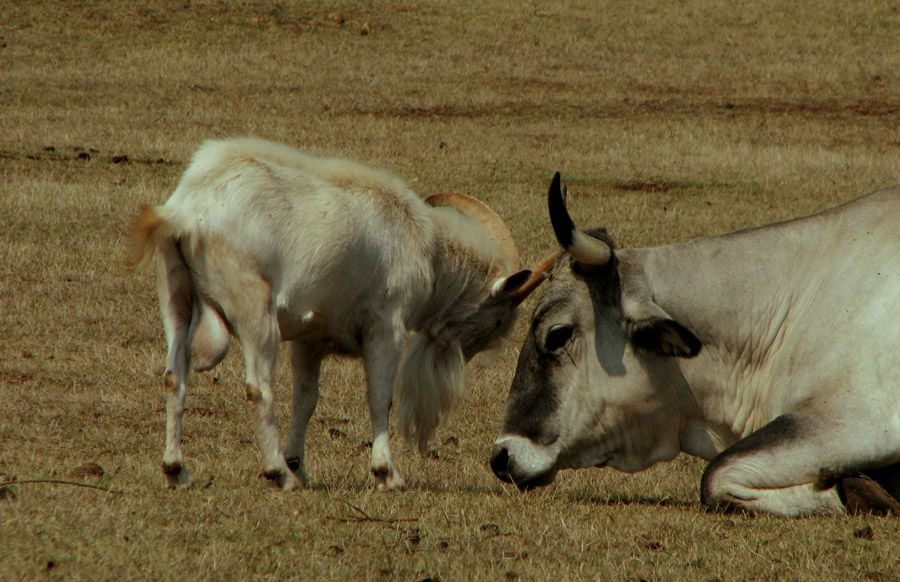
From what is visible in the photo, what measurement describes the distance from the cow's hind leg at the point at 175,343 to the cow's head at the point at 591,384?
1.58m

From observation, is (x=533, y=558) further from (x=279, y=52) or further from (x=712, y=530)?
(x=279, y=52)

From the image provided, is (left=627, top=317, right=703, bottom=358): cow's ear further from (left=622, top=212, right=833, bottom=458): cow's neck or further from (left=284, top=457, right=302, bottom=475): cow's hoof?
(left=284, top=457, right=302, bottom=475): cow's hoof

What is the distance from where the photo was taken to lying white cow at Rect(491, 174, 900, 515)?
229 inches

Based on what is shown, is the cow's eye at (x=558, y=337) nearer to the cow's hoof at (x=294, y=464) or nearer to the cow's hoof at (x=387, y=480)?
the cow's hoof at (x=387, y=480)

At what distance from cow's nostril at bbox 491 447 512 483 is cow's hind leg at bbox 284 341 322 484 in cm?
123

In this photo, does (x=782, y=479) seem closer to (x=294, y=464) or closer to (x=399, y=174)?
(x=294, y=464)

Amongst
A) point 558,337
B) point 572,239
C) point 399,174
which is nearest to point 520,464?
point 558,337

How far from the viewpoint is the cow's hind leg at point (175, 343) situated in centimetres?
568

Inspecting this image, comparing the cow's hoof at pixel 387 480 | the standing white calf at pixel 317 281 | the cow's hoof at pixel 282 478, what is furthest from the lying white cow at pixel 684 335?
the cow's hoof at pixel 282 478

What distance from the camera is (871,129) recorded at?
2136 cm

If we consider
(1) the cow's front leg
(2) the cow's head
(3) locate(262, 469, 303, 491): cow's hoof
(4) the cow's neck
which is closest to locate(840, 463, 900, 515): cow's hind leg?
(4) the cow's neck

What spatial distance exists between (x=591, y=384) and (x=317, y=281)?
1.51 meters

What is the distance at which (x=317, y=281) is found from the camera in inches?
241

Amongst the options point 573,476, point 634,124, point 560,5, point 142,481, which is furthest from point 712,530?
point 560,5
